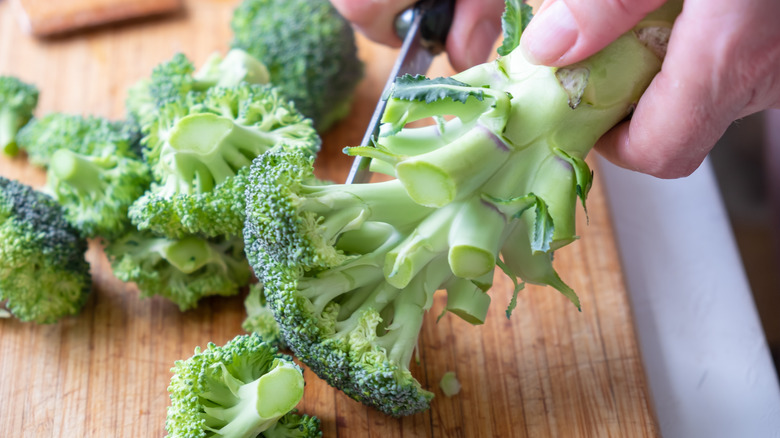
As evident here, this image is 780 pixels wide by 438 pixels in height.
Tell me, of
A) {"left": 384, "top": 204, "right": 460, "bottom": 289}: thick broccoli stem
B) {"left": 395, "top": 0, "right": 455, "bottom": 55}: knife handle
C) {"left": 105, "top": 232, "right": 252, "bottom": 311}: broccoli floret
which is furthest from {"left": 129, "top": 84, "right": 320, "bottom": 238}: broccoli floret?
{"left": 395, "top": 0, "right": 455, "bottom": 55}: knife handle

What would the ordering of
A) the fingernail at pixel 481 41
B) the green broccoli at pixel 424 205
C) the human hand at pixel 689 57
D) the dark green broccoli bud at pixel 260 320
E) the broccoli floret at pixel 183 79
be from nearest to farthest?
the human hand at pixel 689 57 → the green broccoli at pixel 424 205 → the dark green broccoli bud at pixel 260 320 → the broccoli floret at pixel 183 79 → the fingernail at pixel 481 41

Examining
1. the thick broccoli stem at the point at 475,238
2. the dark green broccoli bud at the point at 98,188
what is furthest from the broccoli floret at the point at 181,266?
the thick broccoli stem at the point at 475,238

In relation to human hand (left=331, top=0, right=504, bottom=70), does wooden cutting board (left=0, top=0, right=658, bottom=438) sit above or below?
below

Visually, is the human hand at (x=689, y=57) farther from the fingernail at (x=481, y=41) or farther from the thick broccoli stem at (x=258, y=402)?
the thick broccoli stem at (x=258, y=402)

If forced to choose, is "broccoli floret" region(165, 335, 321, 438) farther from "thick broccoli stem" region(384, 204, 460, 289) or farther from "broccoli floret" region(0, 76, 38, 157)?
"broccoli floret" region(0, 76, 38, 157)

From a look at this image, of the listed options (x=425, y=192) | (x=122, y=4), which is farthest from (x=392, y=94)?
(x=122, y=4)

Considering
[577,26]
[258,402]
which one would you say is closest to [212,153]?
[258,402]

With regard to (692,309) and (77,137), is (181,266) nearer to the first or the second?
(77,137)
